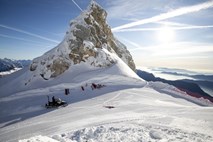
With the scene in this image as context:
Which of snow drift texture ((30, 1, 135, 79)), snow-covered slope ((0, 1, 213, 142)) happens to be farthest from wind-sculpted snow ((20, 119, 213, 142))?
snow drift texture ((30, 1, 135, 79))

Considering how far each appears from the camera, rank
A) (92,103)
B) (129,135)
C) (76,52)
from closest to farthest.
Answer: (129,135), (92,103), (76,52)

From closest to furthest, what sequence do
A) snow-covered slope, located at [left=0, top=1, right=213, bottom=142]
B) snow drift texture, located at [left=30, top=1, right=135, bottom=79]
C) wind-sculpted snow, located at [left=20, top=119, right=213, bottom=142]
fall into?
wind-sculpted snow, located at [left=20, top=119, right=213, bottom=142] → snow-covered slope, located at [left=0, top=1, right=213, bottom=142] → snow drift texture, located at [left=30, top=1, right=135, bottom=79]

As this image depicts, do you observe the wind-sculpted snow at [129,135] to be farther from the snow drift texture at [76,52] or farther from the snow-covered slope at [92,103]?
the snow drift texture at [76,52]

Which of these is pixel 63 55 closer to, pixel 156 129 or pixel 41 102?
A: pixel 41 102

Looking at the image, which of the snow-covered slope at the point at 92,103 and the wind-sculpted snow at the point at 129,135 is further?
the snow-covered slope at the point at 92,103

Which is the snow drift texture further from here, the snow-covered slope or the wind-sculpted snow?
the wind-sculpted snow

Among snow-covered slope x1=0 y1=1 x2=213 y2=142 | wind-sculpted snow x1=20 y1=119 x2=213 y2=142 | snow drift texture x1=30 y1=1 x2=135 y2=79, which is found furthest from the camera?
snow drift texture x1=30 y1=1 x2=135 y2=79

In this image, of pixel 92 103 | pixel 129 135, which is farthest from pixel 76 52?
pixel 129 135

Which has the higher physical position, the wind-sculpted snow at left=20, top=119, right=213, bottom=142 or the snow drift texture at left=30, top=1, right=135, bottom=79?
the snow drift texture at left=30, top=1, right=135, bottom=79

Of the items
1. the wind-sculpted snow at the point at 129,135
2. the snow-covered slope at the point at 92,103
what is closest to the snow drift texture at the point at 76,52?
the snow-covered slope at the point at 92,103

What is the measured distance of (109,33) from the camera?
8256cm

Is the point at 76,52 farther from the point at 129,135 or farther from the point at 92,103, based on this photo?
the point at 129,135

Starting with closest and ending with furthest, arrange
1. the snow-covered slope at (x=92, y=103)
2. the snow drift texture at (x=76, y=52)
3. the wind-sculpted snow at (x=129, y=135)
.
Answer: the wind-sculpted snow at (x=129, y=135) → the snow-covered slope at (x=92, y=103) → the snow drift texture at (x=76, y=52)

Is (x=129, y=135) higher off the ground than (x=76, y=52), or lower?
lower
